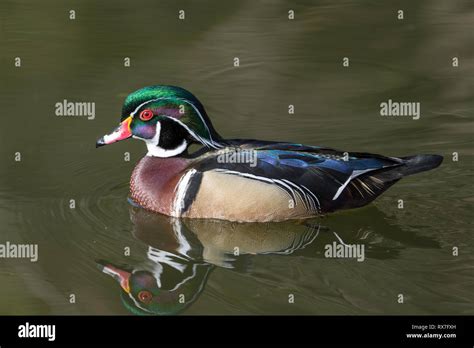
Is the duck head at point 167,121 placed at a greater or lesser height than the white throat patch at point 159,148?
greater

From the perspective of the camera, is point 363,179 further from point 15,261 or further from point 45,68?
point 45,68

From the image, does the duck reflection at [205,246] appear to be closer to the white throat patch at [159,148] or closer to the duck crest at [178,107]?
the white throat patch at [159,148]

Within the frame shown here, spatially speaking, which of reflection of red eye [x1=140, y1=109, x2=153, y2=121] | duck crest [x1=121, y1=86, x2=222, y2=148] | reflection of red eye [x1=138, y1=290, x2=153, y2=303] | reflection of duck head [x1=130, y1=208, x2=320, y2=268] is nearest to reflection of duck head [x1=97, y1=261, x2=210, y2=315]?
reflection of red eye [x1=138, y1=290, x2=153, y2=303]

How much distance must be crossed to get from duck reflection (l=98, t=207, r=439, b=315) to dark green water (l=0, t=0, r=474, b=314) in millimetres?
25

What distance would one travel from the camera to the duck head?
9445 millimetres

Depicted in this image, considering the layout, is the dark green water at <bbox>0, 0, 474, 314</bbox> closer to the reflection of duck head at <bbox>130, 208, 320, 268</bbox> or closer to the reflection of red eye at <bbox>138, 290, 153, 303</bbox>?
the reflection of duck head at <bbox>130, 208, 320, 268</bbox>

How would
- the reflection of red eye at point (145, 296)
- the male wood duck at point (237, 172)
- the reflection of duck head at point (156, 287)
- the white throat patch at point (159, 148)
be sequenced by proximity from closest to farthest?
the reflection of duck head at point (156, 287) < the reflection of red eye at point (145, 296) < the male wood duck at point (237, 172) < the white throat patch at point (159, 148)

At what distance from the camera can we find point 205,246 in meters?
8.89

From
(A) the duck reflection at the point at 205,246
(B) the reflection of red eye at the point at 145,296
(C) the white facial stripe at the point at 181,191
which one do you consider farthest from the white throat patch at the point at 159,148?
(B) the reflection of red eye at the point at 145,296

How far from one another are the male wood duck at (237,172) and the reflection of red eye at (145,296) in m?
1.41

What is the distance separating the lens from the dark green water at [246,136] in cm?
806

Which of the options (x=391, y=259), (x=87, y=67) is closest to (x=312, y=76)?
(x=87, y=67)

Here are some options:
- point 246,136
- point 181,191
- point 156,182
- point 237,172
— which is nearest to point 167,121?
point 156,182

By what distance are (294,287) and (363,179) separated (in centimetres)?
190
